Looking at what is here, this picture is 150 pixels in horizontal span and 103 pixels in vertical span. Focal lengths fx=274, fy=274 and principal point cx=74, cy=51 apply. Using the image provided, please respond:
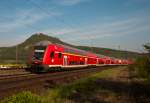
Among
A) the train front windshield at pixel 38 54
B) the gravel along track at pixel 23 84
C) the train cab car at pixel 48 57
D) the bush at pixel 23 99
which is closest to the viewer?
the bush at pixel 23 99

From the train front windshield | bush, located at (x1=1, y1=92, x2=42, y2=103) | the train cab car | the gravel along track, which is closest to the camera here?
bush, located at (x1=1, y1=92, x2=42, y2=103)

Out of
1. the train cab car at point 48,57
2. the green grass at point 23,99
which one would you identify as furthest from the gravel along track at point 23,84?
the train cab car at point 48,57

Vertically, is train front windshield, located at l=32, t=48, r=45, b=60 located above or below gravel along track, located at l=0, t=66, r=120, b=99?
above

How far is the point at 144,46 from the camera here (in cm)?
1961

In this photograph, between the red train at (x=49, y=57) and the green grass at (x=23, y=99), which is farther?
the red train at (x=49, y=57)

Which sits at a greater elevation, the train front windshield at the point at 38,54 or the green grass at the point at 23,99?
the train front windshield at the point at 38,54

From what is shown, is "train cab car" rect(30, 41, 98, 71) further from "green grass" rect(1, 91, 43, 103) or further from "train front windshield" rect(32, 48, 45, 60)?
"green grass" rect(1, 91, 43, 103)

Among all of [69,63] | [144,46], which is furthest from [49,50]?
[144,46]

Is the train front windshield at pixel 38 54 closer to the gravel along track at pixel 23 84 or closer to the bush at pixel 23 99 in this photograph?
the gravel along track at pixel 23 84

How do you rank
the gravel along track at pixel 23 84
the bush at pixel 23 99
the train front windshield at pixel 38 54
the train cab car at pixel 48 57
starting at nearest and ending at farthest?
the bush at pixel 23 99 < the gravel along track at pixel 23 84 < the train cab car at pixel 48 57 < the train front windshield at pixel 38 54

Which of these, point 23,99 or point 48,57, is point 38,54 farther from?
point 23,99

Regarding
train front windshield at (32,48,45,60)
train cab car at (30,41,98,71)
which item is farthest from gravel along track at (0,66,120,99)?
train front windshield at (32,48,45,60)

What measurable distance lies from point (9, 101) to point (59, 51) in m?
22.7

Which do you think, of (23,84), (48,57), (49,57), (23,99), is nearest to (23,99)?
(23,99)
